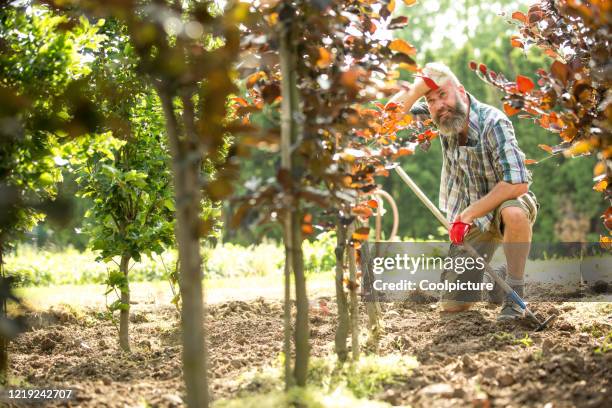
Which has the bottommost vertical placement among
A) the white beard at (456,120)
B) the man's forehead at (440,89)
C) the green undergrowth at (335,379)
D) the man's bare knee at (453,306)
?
the green undergrowth at (335,379)

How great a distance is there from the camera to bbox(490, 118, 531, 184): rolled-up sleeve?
4176mm

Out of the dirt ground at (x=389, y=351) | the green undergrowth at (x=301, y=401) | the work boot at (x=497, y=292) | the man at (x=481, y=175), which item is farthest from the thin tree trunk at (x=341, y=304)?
the work boot at (x=497, y=292)

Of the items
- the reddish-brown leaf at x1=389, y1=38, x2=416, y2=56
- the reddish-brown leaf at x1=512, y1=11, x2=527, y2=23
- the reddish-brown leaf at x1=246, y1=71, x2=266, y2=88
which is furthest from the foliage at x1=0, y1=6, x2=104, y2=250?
the reddish-brown leaf at x1=512, y1=11, x2=527, y2=23

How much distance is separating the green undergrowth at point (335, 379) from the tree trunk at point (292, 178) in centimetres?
15

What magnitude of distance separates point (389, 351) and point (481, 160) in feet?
5.95

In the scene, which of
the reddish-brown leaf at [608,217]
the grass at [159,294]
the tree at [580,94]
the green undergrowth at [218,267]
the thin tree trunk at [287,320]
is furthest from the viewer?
the green undergrowth at [218,267]

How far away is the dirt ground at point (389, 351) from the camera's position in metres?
2.48

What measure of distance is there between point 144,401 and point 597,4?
256 centimetres

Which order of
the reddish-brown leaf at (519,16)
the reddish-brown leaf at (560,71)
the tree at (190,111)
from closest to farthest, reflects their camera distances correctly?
the tree at (190,111), the reddish-brown leaf at (560,71), the reddish-brown leaf at (519,16)

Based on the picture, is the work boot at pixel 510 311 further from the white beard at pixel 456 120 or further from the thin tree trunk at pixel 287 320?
the thin tree trunk at pixel 287 320

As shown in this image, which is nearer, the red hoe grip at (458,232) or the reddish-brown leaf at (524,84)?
the reddish-brown leaf at (524,84)

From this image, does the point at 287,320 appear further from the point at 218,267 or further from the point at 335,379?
the point at 218,267

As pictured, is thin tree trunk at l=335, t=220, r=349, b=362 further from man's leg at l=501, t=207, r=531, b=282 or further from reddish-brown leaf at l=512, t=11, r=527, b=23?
man's leg at l=501, t=207, r=531, b=282

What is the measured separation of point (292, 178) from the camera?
7.22 ft
